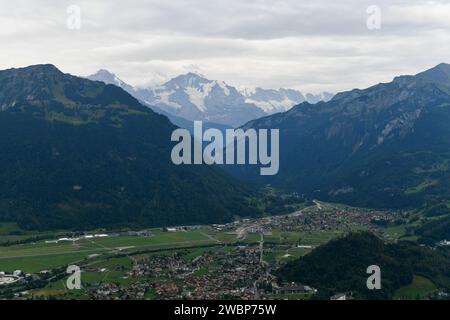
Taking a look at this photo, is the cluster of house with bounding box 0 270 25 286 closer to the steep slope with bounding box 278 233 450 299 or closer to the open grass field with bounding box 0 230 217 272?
the open grass field with bounding box 0 230 217 272

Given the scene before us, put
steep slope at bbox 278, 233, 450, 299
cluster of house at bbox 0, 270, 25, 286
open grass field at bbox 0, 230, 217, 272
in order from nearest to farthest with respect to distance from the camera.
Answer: steep slope at bbox 278, 233, 450, 299 → cluster of house at bbox 0, 270, 25, 286 → open grass field at bbox 0, 230, 217, 272

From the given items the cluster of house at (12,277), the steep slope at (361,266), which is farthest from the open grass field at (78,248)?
the steep slope at (361,266)

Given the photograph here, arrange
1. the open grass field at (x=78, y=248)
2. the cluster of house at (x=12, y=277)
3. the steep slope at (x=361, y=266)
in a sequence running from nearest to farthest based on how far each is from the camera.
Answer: the steep slope at (x=361, y=266) → the cluster of house at (x=12, y=277) → the open grass field at (x=78, y=248)

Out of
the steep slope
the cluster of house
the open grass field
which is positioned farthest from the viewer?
the open grass field

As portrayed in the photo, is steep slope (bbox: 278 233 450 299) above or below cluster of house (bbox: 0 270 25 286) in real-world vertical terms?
above

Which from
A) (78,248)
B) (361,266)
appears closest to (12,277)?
(78,248)

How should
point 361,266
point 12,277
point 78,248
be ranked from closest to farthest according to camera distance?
point 361,266
point 12,277
point 78,248

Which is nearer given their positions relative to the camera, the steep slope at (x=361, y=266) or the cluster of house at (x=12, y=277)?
the steep slope at (x=361, y=266)

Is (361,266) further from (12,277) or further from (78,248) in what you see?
(78,248)

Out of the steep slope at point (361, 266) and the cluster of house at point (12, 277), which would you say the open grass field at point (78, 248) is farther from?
the steep slope at point (361, 266)

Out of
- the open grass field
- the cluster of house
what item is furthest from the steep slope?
the cluster of house

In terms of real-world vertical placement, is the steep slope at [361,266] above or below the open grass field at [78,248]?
above

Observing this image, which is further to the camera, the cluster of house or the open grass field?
the open grass field
